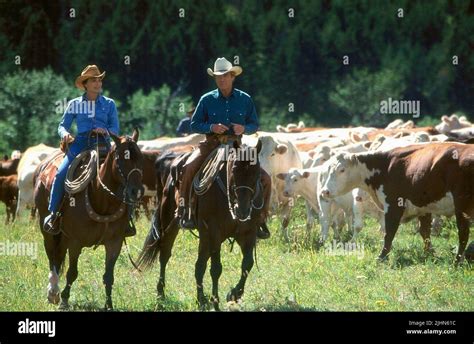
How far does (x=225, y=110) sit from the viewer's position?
11250mm

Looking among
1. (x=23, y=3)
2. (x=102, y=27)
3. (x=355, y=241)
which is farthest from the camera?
(x=102, y=27)

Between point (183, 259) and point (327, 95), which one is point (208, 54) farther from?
point (183, 259)

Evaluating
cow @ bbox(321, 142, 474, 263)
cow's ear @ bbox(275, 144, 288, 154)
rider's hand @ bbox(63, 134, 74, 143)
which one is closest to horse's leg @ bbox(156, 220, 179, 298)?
rider's hand @ bbox(63, 134, 74, 143)

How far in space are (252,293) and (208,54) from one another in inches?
845

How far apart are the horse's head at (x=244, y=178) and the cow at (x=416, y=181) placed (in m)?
3.49

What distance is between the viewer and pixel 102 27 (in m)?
31.4

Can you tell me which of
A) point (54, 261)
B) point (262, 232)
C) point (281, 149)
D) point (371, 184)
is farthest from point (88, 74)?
point (281, 149)

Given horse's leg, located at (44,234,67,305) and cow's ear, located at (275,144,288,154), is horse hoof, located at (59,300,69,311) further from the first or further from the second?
cow's ear, located at (275,144,288,154)

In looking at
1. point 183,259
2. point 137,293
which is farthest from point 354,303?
point 183,259

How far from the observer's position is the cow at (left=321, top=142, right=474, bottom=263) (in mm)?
13406

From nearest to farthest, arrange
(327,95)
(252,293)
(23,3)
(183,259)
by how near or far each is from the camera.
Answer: (252,293), (183,259), (23,3), (327,95)

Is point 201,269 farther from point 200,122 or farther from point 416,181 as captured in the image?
point 416,181

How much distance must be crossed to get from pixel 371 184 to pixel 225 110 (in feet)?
12.7

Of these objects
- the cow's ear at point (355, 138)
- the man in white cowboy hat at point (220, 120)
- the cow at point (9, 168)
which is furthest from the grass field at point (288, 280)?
the cow at point (9, 168)
